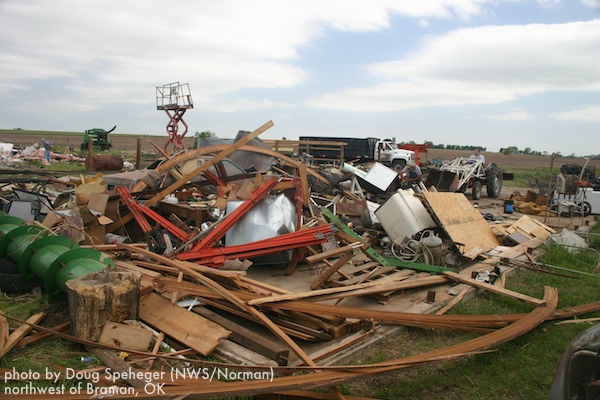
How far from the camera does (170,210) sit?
303 inches

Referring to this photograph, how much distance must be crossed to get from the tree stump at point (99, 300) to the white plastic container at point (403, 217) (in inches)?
192

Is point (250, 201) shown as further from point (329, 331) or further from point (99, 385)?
point (99, 385)

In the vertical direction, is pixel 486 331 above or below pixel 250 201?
below

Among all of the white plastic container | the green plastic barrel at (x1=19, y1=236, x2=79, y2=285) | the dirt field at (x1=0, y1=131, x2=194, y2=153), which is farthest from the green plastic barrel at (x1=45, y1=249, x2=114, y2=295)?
the dirt field at (x1=0, y1=131, x2=194, y2=153)

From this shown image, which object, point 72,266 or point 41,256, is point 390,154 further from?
point 72,266

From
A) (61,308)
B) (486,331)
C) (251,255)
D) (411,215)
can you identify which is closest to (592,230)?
(411,215)

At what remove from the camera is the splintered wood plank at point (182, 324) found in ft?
12.3

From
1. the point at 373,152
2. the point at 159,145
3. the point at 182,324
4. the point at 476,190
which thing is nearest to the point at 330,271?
the point at 182,324

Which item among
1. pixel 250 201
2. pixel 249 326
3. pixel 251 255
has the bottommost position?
pixel 249 326

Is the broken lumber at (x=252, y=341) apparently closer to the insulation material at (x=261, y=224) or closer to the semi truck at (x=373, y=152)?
the insulation material at (x=261, y=224)

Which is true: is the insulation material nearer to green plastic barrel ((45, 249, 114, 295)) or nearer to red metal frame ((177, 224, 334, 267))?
red metal frame ((177, 224, 334, 267))

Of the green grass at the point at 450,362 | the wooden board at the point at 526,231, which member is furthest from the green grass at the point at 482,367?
the wooden board at the point at 526,231

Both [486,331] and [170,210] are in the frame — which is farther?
[170,210]

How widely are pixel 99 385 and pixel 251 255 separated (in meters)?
2.86
